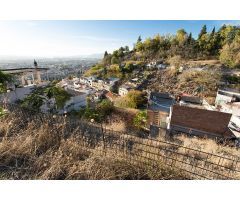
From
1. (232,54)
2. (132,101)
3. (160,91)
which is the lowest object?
(160,91)

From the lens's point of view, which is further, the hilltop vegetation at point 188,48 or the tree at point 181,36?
the tree at point 181,36

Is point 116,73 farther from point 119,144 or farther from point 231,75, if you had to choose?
point 119,144

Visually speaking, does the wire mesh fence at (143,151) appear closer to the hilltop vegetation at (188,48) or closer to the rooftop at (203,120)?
the rooftop at (203,120)

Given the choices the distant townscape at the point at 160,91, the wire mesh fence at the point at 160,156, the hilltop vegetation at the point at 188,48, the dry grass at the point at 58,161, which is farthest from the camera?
the hilltop vegetation at the point at 188,48

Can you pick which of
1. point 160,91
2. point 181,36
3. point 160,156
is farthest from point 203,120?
point 181,36

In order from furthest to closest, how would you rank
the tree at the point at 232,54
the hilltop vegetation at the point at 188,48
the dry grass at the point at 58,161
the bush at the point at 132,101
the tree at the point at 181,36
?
the tree at the point at 181,36, the hilltop vegetation at the point at 188,48, the tree at the point at 232,54, the bush at the point at 132,101, the dry grass at the point at 58,161

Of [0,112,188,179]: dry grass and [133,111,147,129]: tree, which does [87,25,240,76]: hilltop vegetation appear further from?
[0,112,188,179]: dry grass

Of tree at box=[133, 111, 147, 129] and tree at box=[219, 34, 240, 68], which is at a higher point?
tree at box=[219, 34, 240, 68]

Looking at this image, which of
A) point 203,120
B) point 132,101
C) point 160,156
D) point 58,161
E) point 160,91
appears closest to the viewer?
point 58,161

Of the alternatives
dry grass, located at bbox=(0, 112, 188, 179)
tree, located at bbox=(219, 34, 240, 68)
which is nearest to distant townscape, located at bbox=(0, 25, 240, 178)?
tree, located at bbox=(219, 34, 240, 68)

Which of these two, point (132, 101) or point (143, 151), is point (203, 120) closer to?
point (143, 151)

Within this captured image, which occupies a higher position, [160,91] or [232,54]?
Answer: [232,54]

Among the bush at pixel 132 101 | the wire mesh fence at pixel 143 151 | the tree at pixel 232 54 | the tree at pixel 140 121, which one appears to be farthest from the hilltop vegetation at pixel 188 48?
the wire mesh fence at pixel 143 151
